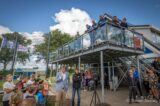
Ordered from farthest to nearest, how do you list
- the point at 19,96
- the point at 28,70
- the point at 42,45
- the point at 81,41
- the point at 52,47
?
the point at 42,45 < the point at 52,47 < the point at 28,70 < the point at 81,41 < the point at 19,96

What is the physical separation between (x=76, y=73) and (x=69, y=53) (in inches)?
220

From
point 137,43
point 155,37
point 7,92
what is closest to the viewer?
point 7,92

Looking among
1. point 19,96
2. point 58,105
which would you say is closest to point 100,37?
point 58,105

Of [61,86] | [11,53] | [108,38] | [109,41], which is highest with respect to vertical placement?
[11,53]

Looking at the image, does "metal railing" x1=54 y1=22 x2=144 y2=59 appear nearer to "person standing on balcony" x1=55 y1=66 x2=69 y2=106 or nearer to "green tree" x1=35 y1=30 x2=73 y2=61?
"person standing on balcony" x1=55 y1=66 x2=69 y2=106

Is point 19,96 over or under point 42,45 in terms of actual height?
under

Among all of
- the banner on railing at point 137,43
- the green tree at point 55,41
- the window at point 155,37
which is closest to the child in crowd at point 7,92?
the banner on railing at point 137,43

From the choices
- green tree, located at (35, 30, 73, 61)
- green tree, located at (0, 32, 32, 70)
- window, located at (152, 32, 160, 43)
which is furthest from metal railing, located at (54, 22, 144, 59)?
green tree, located at (0, 32, 32, 70)

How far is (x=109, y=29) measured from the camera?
26.1 ft

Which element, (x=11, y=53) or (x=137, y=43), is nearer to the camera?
(x=137, y=43)

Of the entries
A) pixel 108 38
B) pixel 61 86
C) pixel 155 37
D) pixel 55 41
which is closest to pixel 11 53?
pixel 55 41

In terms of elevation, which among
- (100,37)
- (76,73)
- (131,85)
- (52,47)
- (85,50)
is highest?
(52,47)

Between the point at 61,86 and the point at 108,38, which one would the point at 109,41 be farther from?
the point at 61,86

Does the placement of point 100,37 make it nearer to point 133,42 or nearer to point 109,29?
point 109,29
